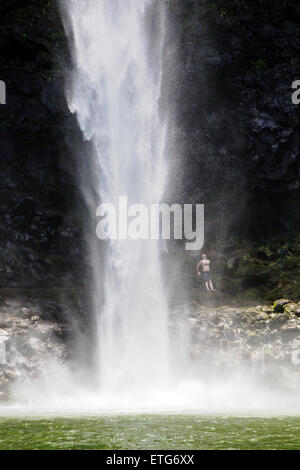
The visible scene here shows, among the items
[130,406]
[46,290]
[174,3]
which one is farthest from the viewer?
[174,3]

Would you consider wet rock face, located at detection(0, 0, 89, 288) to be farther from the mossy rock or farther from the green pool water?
the green pool water

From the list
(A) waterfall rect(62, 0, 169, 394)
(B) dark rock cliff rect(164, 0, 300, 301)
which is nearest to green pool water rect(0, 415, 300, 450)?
(A) waterfall rect(62, 0, 169, 394)

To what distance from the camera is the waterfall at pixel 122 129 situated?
16.3 metres

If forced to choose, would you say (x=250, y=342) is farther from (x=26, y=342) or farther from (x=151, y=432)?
(x=151, y=432)

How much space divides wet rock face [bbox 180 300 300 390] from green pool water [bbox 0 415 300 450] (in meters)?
5.94

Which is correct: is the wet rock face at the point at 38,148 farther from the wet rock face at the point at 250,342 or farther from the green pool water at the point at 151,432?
the green pool water at the point at 151,432

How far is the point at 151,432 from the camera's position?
671cm

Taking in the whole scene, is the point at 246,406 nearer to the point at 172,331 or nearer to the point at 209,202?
the point at 172,331

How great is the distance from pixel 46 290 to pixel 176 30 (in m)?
12.3

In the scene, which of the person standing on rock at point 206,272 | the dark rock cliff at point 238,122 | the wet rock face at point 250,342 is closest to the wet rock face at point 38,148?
the dark rock cliff at point 238,122

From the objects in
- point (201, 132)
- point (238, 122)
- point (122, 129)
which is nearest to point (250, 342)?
point (201, 132)

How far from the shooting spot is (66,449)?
18.8 feet

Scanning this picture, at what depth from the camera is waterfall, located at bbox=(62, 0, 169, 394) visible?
16.3 m
